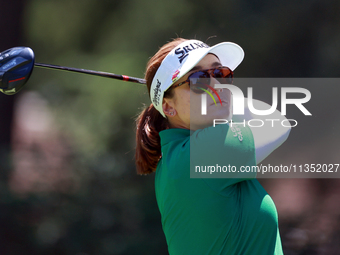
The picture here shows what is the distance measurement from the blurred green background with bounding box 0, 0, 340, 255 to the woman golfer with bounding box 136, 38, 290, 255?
5.98ft

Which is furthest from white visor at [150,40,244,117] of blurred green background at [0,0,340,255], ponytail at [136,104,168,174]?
blurred green background at [0,0,340,255]

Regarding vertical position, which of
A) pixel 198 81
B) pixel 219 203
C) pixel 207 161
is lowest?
pixel 219 203

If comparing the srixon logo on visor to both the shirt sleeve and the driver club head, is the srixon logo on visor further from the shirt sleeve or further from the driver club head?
the driver club head

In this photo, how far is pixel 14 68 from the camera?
5.01ft

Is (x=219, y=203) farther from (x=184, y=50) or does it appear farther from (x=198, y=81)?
(x=184, y=50)

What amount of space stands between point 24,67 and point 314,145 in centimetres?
256

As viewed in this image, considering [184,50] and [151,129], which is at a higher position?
[184,50]

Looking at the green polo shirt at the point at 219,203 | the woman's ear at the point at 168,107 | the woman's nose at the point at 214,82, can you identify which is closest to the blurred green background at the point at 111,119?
the woman's ear at the point at 168,107

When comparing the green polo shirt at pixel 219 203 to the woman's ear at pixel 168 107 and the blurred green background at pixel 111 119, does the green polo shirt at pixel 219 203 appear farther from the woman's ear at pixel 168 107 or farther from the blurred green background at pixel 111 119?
the blurred green background at pixel 111 119

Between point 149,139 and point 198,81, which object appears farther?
point 149,139

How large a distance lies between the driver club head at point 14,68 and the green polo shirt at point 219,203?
76 cm

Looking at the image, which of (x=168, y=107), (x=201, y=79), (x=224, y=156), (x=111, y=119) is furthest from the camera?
(x=111, y=119)

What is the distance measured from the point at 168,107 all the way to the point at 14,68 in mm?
670

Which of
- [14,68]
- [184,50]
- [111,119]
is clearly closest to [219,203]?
[184,50]
